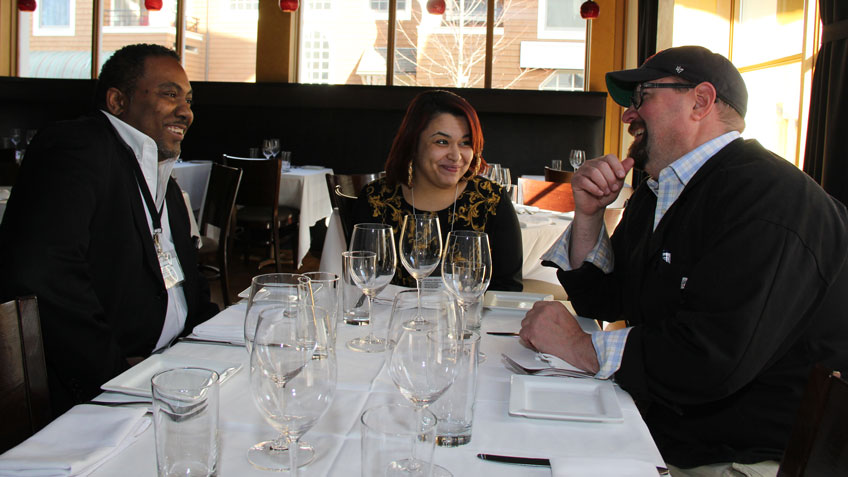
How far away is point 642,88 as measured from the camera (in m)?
1.72

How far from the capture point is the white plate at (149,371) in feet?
3.60

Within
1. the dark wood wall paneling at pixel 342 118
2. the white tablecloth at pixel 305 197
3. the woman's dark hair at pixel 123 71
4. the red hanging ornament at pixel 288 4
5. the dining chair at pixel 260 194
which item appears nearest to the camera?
the woman's dark hair at pixel 123 71

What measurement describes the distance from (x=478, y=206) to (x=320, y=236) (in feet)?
12.8

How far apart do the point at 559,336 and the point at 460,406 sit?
43 centimetres

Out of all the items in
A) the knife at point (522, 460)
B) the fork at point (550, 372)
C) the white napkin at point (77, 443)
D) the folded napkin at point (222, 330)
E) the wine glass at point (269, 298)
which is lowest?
the knife at point (522, 460)

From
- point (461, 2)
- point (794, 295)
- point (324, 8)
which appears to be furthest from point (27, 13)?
point (794, 295)

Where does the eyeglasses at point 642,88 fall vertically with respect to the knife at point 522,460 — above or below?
above

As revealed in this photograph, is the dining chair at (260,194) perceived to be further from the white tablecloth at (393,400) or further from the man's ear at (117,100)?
the white tablecloth at (393,400)

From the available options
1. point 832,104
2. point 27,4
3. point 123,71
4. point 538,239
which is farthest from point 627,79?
point 27,4

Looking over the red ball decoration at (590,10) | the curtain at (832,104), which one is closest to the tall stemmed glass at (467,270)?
the curtain at (832,104)

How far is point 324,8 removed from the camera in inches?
356

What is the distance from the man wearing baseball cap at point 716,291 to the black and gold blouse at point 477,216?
0.76 metres

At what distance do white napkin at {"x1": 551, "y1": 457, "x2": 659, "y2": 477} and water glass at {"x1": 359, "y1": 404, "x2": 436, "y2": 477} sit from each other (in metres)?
0.21

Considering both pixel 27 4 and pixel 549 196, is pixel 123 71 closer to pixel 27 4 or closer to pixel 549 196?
pixel 549 196
